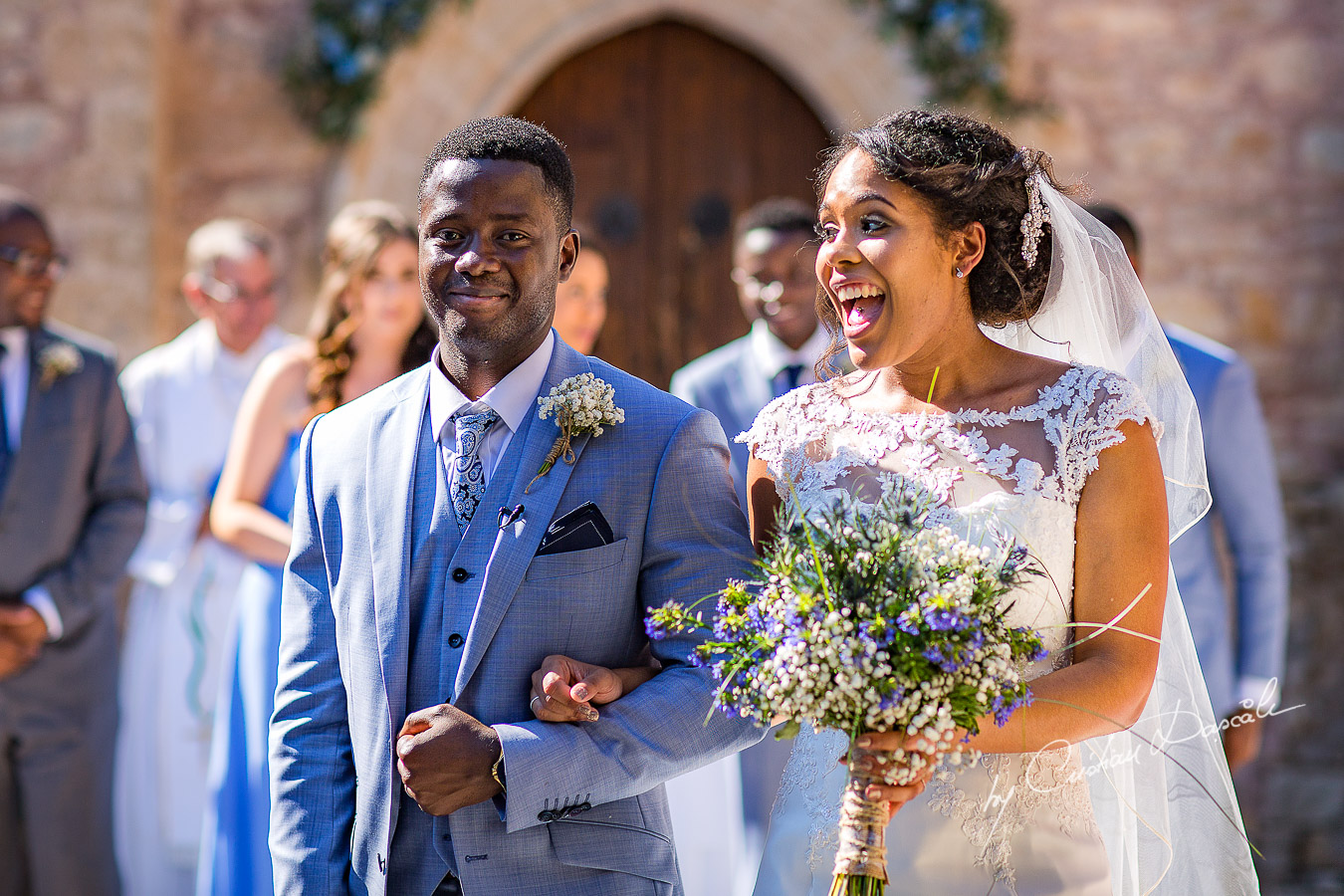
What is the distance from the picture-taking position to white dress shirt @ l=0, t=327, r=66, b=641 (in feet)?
13.5

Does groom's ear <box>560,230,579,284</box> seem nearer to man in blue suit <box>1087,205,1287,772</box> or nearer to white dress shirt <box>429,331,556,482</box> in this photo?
white dress shirt <box>429,331,556,482</box>

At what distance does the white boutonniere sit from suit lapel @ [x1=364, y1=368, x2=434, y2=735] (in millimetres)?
2442

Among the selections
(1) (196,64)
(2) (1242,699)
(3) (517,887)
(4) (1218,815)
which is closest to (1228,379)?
(2) (1242,699)

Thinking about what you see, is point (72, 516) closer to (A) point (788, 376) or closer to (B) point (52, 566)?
(B) point (52, 566)

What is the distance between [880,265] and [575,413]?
2.05ft

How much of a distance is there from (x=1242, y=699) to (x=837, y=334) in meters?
2.36

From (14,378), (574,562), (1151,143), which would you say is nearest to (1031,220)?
(574,562)

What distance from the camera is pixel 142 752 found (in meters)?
5.04

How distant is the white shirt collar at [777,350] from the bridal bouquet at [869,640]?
2229 mm

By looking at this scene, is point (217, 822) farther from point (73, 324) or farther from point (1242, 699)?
point (1242, 699)

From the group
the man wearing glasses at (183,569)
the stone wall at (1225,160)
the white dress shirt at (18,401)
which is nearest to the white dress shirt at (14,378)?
the white dress shirt at (18,401)

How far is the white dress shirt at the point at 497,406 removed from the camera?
2240mm

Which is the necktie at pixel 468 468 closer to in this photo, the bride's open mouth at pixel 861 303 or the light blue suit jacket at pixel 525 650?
the light blue suit jacket at pixel 525 650

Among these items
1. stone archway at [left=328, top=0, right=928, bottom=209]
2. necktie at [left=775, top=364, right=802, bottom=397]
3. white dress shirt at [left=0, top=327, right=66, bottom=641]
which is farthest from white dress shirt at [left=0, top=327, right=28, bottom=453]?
necktie at [left=775, top=364, right=802, bottom=397]
